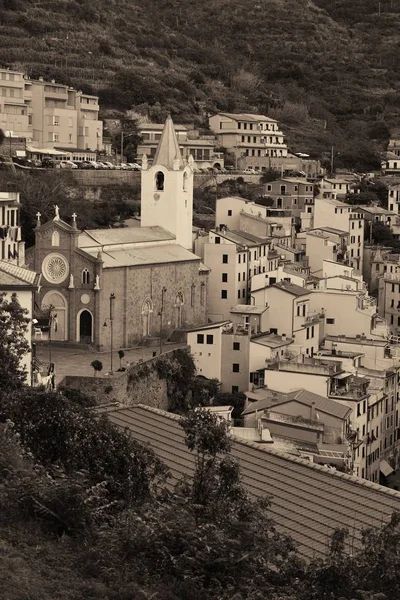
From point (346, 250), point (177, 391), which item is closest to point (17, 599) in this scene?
point (177, 391)

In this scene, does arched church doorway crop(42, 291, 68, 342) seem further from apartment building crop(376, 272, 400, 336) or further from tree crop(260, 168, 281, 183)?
tree crop(260, 168, 281, 183)

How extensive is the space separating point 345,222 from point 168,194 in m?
16.0

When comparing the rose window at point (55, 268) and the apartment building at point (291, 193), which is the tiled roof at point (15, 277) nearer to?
the rose window at point (55, 268)

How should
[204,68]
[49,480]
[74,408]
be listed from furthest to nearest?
[204,68], [74,408], [49,480]

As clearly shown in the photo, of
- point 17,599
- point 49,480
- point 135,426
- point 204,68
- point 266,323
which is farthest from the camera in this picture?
point 204,68

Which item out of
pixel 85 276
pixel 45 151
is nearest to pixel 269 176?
pixel 45 151

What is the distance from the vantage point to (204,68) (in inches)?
4619

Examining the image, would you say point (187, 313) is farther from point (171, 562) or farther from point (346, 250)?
point (171, 562)

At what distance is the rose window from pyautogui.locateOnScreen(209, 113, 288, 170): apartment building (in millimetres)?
41658

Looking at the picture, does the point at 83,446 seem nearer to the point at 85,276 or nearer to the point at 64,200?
the point at 85,276

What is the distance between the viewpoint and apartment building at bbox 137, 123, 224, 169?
8588 centimetres

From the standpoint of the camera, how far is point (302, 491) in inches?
916

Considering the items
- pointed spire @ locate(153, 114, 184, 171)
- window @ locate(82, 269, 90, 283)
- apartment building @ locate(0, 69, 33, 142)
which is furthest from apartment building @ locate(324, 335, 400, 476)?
apartment building @ locate(0, 69, 33, 142)

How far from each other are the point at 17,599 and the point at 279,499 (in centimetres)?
772
